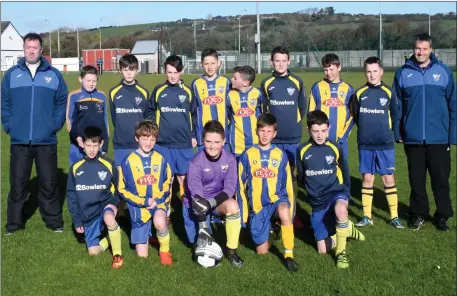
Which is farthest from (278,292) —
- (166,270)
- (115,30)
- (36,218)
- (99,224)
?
(115,30)

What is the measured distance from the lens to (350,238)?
5660 millimetres

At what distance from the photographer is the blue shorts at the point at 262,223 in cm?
524

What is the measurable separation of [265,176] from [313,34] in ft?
177

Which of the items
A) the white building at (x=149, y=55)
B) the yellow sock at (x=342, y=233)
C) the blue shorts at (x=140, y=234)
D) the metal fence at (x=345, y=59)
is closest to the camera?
the yellow sock at (x=342, y=233)

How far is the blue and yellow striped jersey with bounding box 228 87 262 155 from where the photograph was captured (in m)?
6.34

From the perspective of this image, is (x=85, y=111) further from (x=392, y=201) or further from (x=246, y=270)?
(x=392, y=201)

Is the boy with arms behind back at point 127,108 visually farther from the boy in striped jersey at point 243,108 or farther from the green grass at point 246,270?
the green grass at point 246,270

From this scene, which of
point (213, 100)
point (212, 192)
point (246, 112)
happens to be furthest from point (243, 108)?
point (212, 192)

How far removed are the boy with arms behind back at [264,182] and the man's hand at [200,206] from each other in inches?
22.8

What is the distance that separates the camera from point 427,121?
236 inches

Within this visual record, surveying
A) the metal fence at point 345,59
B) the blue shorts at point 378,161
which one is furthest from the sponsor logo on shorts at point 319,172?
the metal fence at point 345,59

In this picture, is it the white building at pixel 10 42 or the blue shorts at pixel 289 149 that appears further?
the white building at pixel 10 42

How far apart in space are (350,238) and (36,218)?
12.6ft

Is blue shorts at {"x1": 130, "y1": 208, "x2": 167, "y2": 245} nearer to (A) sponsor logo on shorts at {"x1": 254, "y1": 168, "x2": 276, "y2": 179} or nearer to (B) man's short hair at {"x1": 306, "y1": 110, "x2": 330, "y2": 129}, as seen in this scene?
(A) sponsor logo on shorts at {"x1": 254, "y1": 168, "x2": 276, "y2": 179}
